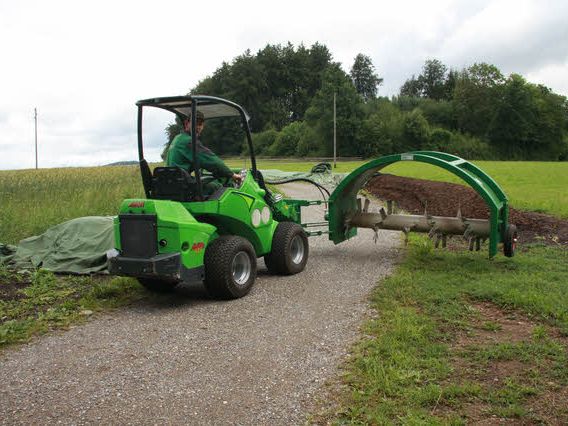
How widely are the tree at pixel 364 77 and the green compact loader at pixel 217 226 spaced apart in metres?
117

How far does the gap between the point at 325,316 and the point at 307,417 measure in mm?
2362

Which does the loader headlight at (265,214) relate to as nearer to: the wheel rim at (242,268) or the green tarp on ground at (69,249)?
the wheel rim at (242,268)

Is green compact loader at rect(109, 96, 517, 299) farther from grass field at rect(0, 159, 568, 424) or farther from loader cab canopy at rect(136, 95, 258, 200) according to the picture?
grass field at rect(0, 159, 568, 424)

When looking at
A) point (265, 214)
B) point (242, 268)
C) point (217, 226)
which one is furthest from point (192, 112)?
point (242, 268)

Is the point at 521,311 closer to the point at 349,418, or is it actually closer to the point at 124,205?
the point at 349,418

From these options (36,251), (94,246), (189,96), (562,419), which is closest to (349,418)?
(562,419)

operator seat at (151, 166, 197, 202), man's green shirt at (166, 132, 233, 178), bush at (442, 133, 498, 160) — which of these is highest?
bush at (442, 133, 498, 160)

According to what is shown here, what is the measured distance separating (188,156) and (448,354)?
12.5ft

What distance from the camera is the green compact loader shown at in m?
6.52

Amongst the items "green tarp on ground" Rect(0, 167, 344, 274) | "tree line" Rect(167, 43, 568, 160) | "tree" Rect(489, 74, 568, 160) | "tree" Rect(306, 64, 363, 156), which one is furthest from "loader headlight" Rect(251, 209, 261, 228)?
"tree" Rect(489, 74, 568, 160)

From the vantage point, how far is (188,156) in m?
7.07

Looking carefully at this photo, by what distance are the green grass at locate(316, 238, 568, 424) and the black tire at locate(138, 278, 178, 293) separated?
2660 millimetres

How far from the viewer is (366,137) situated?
71875mm

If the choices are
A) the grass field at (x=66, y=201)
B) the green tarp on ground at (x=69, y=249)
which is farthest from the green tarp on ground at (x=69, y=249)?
the grass field at (x=66, y=201)
